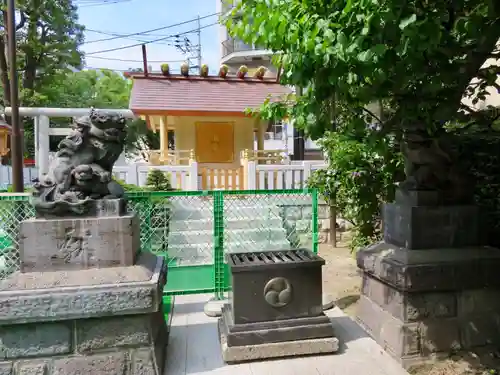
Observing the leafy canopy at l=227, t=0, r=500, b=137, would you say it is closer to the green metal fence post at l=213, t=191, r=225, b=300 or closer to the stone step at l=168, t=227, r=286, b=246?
the green metal fence post at l=213, t=191, r=225, b=300

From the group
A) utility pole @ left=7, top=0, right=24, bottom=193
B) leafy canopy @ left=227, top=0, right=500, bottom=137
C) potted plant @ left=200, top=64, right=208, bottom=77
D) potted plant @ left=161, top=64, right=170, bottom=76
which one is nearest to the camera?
leafy canopy @ left=227, top=0, right=500, bottom=137

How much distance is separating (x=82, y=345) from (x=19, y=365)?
45 centimetres

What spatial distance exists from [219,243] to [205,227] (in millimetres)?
1493

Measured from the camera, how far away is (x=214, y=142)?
1238 cm

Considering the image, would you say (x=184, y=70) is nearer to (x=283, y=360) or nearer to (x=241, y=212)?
(x=241, y=212)

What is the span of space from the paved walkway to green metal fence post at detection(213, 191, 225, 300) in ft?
3.59

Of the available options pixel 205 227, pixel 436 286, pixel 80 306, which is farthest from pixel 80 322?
pixel 205 227

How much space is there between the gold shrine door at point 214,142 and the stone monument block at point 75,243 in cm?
974

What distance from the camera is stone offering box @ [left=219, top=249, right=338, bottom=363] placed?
3.07m

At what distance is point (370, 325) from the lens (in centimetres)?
355

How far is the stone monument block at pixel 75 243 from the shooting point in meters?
2.61

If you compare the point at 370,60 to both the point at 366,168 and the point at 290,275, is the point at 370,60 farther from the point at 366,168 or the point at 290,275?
the point at 366,168

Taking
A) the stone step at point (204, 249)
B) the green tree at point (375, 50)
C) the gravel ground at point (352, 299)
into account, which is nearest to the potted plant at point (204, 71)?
the gravel ground at point (352, 299)

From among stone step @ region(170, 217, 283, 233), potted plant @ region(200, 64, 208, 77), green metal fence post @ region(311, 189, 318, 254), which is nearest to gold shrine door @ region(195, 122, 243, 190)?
potted plant @ region(200, 64, 208, 77)
